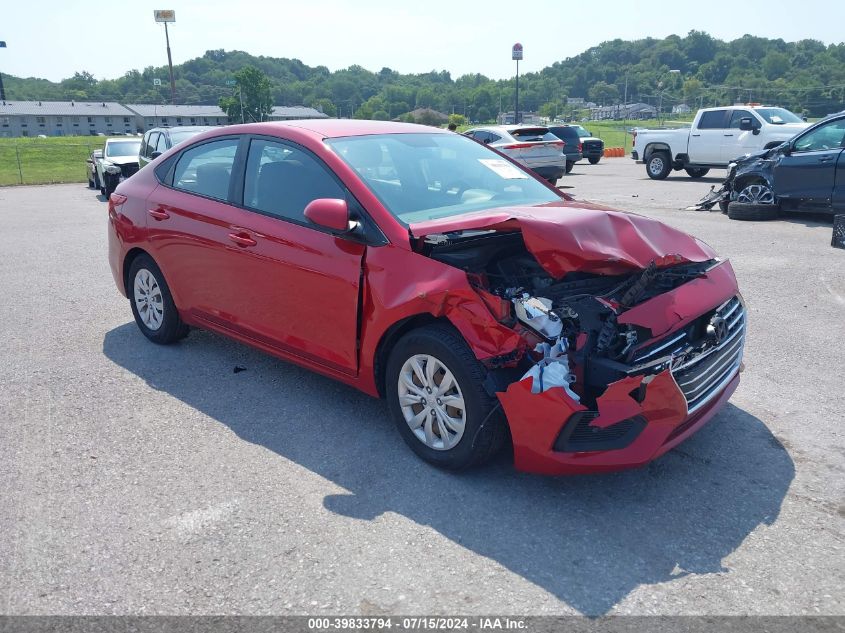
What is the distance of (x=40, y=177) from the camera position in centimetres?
3203

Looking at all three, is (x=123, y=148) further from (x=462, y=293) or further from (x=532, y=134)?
(x=462, y=293)

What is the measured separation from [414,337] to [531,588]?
4.54 ft

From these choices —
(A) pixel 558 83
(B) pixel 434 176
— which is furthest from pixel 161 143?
(A) pixel 558 83

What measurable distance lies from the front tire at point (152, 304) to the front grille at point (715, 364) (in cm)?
392

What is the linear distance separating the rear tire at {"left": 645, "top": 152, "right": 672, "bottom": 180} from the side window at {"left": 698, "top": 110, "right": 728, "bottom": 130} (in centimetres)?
141

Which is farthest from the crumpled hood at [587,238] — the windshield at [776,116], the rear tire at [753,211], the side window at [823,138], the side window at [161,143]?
the windshield at [776,116]

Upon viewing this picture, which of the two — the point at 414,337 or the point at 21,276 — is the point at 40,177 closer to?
the point at 21,276

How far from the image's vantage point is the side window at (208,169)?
507 cm

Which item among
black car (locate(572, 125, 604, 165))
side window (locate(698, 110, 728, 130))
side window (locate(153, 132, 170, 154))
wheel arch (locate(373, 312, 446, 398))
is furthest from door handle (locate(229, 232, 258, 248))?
black car (locate(572, 125, 604, 165))

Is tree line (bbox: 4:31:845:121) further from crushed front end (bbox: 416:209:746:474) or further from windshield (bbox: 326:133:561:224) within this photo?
crushed front end (bbox: 416:209:746:474)

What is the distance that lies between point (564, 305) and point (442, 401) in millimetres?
786

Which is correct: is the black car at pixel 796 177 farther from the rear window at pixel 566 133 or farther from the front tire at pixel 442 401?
the rear window at pixel 566 133

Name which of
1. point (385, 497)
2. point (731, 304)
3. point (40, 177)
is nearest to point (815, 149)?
point (731, 304)

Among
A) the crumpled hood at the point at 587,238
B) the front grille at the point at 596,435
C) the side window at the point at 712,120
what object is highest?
the side window at the point at 712,120
